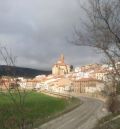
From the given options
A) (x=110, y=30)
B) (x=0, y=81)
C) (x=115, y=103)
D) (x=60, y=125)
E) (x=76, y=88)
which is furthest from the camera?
(x=76, y=88)

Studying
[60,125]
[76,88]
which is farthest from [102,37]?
[76,88]

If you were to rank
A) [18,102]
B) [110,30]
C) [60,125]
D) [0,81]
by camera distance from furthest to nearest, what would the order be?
[60,125]
[110,30]
[0,81]
[18,102]

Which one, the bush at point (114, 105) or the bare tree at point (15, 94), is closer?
the bare tree at point (15, 94)

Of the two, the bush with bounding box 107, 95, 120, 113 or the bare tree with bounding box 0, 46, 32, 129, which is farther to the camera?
the bush with bounding box 107, 95, 120, 113

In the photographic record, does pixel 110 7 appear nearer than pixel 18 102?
No

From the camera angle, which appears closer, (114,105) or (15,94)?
(15,94)

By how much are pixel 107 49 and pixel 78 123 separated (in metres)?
29.1

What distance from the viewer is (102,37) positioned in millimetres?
14031

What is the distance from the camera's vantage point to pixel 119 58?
567 inches

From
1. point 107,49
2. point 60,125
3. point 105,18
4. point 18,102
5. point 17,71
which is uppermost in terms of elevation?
point 105,18

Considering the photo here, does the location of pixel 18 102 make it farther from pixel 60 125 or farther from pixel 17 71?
pixel 60 125

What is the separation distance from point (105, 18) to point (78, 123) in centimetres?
2955

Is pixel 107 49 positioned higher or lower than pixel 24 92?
higher

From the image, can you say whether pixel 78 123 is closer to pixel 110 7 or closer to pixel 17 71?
pixel 110 7
